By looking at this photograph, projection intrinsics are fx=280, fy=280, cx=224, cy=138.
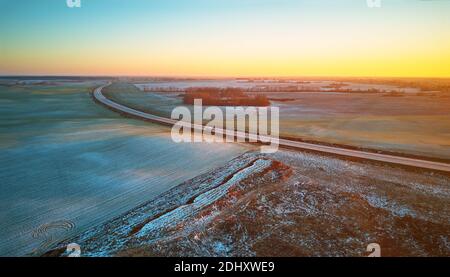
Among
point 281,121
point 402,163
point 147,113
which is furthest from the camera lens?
point 147,113

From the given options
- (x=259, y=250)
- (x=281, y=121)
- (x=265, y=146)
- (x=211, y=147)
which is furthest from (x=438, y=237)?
(x=281, y=121)

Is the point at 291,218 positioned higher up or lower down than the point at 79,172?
lower down

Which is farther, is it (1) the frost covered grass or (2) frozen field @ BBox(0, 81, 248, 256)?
(2) frozen field @ BBox(0, 81, 248, 256)

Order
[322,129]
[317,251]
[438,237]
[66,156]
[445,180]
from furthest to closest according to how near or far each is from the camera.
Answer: [322,129] → [66,156] → [445,180] → [438,237] → [317,251]

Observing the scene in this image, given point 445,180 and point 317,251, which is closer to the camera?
point 317,251

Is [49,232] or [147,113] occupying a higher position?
[147,113]

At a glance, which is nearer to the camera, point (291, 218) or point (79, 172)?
→ point (291, 218)

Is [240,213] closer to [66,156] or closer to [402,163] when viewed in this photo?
[402,163]

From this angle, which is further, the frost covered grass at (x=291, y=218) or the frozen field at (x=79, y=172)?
the frozen field at (x=79, y=172)
